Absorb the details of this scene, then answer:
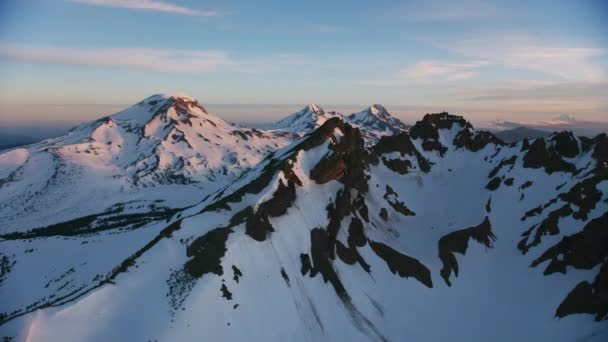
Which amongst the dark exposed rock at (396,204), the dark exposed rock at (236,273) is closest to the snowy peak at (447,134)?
the dark exposed rock at (396,204)

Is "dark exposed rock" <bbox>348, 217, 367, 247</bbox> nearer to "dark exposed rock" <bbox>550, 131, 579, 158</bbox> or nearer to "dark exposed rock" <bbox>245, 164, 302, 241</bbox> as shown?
"dark exposed rock" <bbox>245, 164, 302, 241</bbox>

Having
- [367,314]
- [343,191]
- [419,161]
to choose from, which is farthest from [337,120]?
[367,314]

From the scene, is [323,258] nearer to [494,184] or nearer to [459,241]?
[459,241]

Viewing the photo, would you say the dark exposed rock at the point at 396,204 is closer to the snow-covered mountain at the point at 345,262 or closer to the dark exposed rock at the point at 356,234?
the snow-covered mountain at the point at 345,262

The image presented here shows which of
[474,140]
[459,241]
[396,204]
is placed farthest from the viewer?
[474,140]

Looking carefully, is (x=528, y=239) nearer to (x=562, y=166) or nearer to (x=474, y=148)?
(x=562, y=166)

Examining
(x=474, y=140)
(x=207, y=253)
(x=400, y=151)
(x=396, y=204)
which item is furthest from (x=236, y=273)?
(x=474, y=140)

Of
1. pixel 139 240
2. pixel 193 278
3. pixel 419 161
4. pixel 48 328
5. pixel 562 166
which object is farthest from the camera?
pixel 419 161
